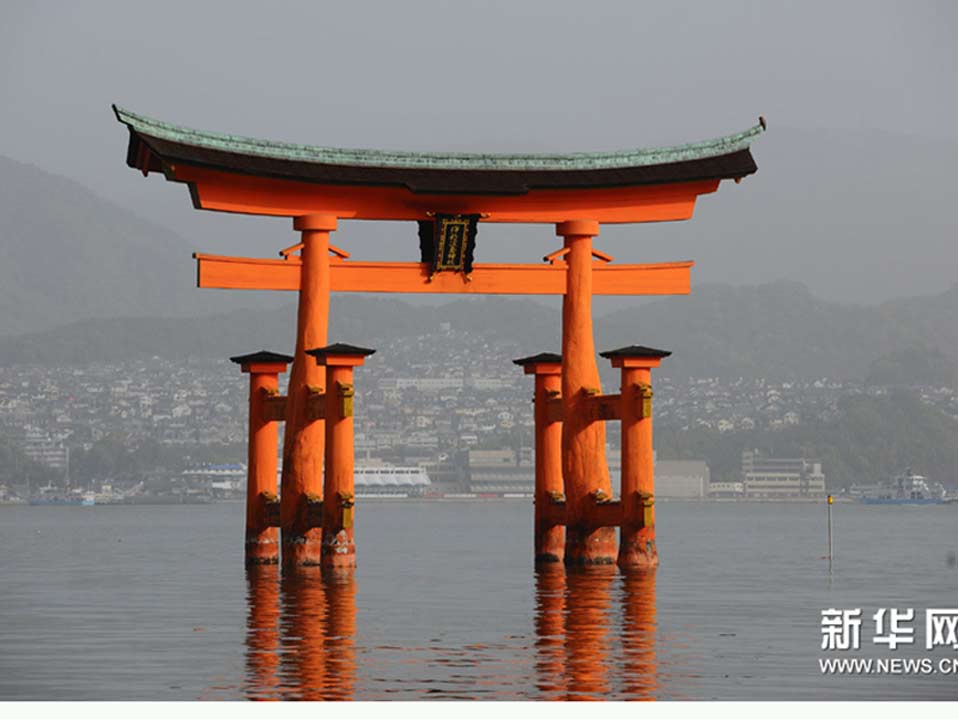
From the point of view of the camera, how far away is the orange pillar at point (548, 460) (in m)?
39.8

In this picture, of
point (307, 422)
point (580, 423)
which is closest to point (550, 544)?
point (580, 423)

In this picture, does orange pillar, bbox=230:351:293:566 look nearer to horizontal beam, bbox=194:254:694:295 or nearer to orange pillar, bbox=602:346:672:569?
horizontal beam, bbox=194:254:694:295

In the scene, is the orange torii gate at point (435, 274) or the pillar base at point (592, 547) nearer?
the orange torii gate at point (435, 274)

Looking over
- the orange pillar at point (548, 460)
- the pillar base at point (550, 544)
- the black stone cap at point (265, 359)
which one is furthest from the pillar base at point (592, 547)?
the black stone cap at point (265, 359)

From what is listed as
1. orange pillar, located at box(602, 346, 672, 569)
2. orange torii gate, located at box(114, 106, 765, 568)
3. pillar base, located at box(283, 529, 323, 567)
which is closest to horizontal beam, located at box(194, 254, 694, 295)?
orange torii gate, located at box(114, 106, 765, 568)

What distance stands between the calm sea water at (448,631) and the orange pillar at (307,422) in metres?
0.97

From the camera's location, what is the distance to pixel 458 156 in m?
37.8

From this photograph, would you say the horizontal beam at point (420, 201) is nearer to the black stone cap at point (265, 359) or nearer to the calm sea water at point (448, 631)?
the black stone cap at point (265, 359)

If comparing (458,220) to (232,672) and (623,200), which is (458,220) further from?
(232,672)

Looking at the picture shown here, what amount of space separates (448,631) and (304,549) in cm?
923

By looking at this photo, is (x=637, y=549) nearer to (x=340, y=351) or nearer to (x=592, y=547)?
(x=592, y=547)

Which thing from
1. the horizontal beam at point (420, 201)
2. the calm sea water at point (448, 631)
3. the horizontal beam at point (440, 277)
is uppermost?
the horizontal beam at point (420, 201)

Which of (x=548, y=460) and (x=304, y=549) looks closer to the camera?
(x=304, y=549)

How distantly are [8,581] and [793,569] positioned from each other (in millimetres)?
18422
